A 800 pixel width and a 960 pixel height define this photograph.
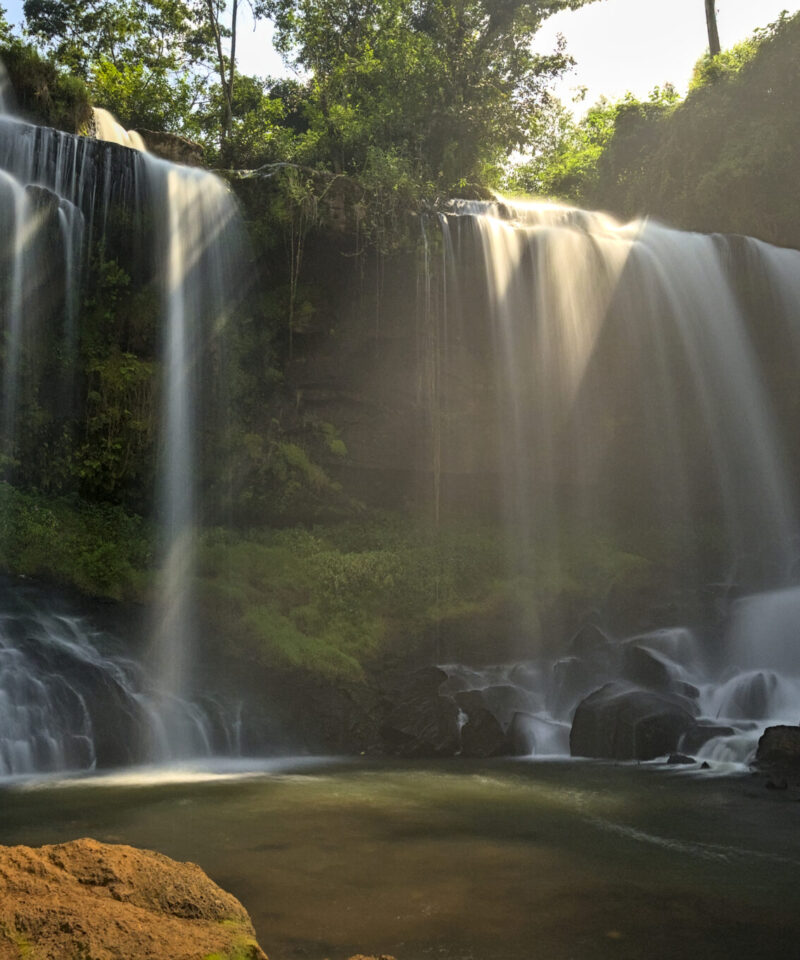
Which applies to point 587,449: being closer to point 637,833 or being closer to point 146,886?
point 637,833

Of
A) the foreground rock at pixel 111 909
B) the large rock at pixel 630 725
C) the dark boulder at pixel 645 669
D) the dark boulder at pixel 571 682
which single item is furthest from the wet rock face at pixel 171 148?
the foreground rock at pixel 111 909

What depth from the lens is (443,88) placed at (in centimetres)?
2509

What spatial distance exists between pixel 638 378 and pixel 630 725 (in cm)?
1101

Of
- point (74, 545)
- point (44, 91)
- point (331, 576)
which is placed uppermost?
point (44, 91)

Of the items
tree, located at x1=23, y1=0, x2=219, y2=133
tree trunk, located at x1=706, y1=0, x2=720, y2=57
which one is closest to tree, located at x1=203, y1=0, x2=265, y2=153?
tree, located at x1=23, y1=0, x2=219, y2=133

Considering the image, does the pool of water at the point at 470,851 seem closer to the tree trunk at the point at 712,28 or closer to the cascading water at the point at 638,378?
the cascading water at the point at 638,378

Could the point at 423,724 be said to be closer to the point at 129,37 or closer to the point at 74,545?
the point at 74,545

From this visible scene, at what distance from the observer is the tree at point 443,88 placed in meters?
25.1

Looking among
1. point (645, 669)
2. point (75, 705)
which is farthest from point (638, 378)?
point (75, 705)

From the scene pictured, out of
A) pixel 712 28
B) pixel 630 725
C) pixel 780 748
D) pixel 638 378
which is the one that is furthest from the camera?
pixel 712 28

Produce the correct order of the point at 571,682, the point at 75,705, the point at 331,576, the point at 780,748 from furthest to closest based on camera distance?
the point at 331,576 < the point at 571,682 < the point at 75,705 < the point at 780,748

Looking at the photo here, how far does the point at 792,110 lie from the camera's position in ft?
74.7

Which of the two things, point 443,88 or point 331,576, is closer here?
point 331,576

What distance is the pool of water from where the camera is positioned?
446 cm
